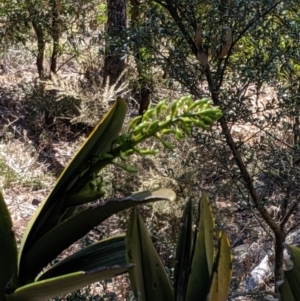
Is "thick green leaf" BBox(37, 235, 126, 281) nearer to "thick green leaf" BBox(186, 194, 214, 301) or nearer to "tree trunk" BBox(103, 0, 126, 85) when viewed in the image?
"thick green leaf" BBox(186, 194, 214, 301)

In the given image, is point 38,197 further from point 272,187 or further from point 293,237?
point 272,187

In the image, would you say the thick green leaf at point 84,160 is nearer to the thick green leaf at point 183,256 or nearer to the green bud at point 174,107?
the green bud at point 174,107

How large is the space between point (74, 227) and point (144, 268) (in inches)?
8.1

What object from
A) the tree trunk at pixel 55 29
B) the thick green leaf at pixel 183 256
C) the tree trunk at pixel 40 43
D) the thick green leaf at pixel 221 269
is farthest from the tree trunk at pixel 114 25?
the thick green leaf at pixel 221 269

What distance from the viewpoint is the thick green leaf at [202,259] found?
3.60ft

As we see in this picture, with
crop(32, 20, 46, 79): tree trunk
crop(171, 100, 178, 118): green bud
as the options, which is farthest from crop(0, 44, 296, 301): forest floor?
crop(171, 100, 178, 118): green bud

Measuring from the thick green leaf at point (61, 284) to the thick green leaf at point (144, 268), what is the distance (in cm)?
11

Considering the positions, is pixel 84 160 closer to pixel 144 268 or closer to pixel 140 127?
pixel 140 127

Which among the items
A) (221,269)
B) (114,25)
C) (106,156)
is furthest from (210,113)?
(114,25)

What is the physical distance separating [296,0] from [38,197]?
3.15 meters

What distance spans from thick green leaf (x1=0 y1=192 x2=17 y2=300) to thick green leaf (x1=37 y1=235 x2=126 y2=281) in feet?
0.21

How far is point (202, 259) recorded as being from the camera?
1108 mm

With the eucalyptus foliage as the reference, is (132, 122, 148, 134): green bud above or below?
above

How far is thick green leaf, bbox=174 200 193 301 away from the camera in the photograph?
1113mm
